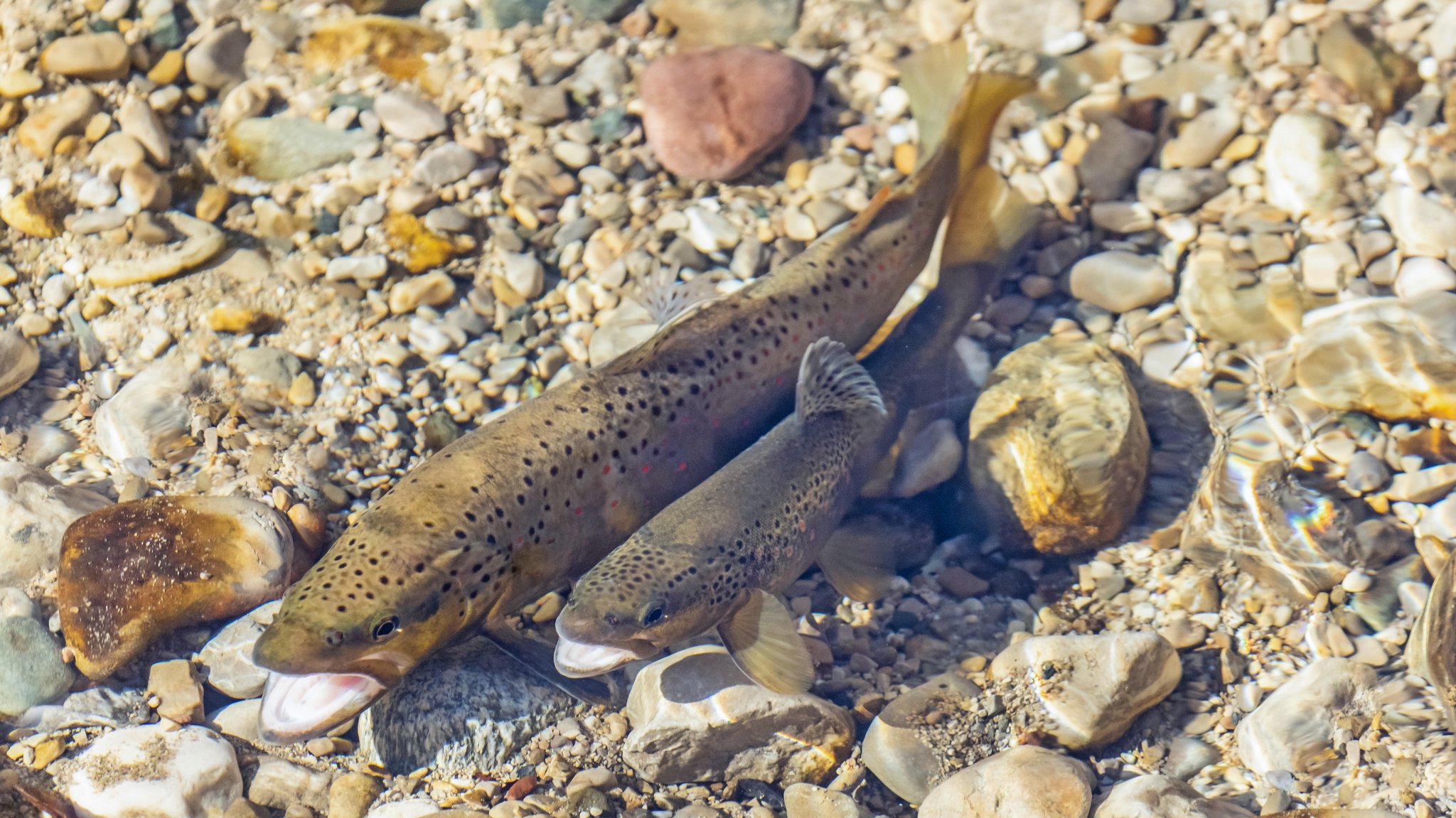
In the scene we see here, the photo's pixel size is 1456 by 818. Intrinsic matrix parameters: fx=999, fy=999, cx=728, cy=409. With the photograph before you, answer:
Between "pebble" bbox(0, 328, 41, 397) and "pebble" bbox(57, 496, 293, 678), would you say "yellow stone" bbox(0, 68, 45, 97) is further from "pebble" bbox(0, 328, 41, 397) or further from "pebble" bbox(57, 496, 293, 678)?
"pebble" bbox(57, 496, 293, 678)

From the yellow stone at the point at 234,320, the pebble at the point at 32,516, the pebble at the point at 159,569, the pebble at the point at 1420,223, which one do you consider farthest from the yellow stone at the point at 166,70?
the pebble at the point at 1420,223

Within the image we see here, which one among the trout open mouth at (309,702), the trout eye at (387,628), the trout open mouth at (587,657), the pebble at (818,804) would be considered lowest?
the pebble at (818,804)

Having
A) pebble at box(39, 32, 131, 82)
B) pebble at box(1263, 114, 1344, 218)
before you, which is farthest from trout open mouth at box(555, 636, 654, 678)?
pebble at box(39, 32, 131, 82)

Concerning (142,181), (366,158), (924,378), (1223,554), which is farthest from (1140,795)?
(142,181)

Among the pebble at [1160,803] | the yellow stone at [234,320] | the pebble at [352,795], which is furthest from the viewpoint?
the yellow stone at [234,320]

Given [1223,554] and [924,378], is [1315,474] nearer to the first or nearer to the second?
[1223,554]

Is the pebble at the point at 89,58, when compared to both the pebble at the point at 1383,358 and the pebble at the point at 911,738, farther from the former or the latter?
the pebble at the point at 1383,358

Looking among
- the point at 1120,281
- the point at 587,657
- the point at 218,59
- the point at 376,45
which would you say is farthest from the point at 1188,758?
the point at 218,59

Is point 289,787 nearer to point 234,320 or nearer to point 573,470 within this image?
point 573,470
